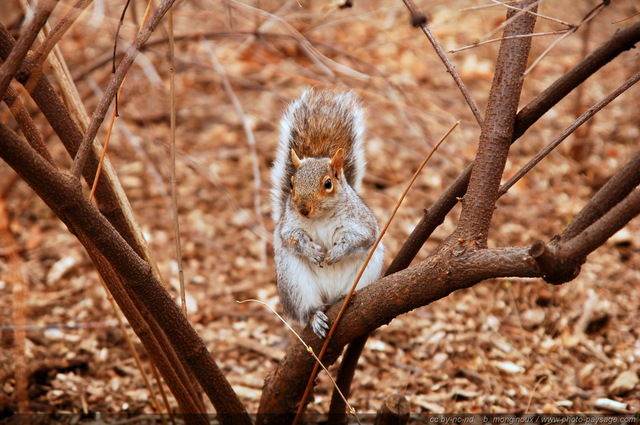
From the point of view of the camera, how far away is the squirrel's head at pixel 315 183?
1.93 metres

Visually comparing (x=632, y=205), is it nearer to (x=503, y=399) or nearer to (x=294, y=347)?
(x=294, y=347)

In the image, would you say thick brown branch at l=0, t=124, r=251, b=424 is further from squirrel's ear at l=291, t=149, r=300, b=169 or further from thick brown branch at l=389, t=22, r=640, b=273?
squirrel's ear at l=291, t=149, r=300, b=169

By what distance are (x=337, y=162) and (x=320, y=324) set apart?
0.55 metres

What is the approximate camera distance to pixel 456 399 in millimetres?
2260

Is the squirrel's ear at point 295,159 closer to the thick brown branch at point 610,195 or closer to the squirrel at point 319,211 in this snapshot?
the squirrel at point 319,211

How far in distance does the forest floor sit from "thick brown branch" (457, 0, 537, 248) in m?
0.69

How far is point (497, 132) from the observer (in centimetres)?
138

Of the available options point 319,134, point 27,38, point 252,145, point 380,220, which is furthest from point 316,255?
point 380,220

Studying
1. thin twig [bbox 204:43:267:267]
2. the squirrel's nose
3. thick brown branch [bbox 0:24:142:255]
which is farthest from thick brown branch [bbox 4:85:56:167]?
thin twig [bbox 204:43:267:267]

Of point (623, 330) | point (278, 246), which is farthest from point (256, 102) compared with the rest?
point (623, 330)

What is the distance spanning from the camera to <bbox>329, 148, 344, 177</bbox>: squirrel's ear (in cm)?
198

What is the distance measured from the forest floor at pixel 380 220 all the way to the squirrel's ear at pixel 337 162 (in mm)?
415

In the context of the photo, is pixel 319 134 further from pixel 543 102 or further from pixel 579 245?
pixel 579 245

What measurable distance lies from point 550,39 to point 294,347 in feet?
11.4
